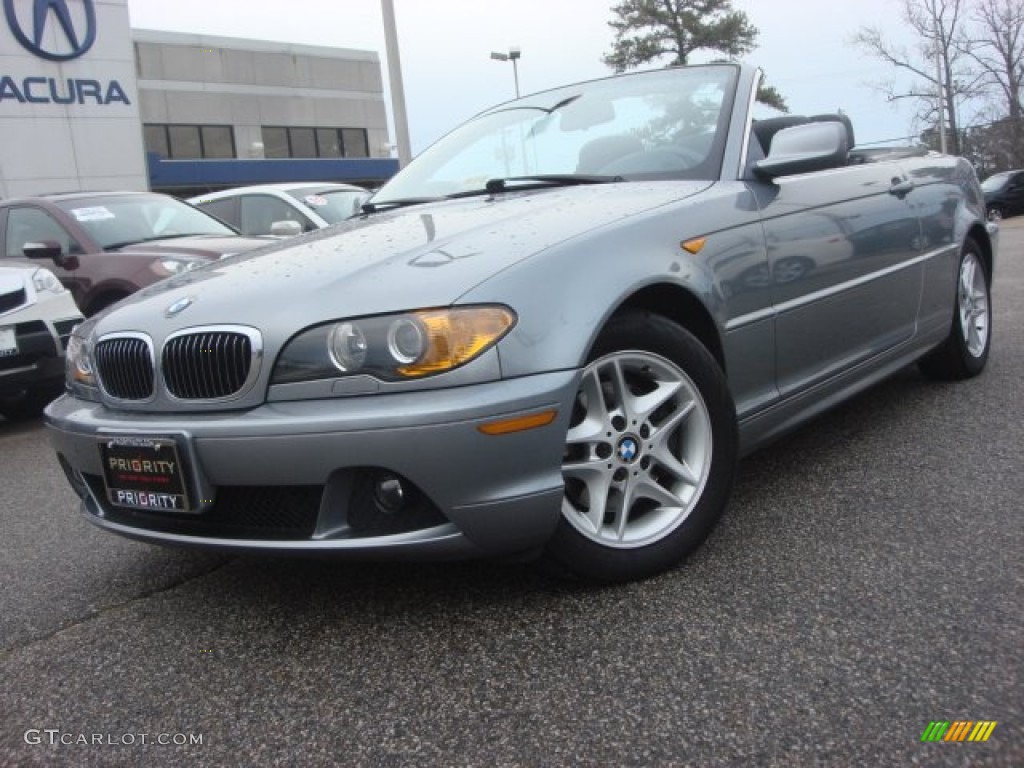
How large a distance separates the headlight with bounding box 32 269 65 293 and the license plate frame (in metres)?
3.67

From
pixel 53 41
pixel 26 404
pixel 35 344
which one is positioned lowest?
pixel 26 404

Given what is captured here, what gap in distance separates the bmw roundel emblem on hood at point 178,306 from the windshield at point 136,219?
456 cm

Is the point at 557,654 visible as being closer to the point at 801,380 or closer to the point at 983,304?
the point at 801,380

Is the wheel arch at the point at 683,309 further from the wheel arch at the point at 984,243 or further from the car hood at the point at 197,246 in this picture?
the car hood at the point at 197,246

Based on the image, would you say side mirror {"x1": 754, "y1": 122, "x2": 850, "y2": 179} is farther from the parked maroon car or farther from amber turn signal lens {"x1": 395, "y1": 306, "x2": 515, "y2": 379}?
the parked maroon car

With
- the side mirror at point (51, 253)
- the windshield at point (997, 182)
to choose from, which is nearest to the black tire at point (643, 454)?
the side mirror at point (51, 253)

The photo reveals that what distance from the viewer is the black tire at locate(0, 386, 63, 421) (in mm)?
6121

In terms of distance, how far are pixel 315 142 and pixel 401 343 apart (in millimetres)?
37533

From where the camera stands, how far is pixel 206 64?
3441cm

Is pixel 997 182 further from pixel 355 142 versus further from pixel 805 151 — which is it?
pixel 355 142

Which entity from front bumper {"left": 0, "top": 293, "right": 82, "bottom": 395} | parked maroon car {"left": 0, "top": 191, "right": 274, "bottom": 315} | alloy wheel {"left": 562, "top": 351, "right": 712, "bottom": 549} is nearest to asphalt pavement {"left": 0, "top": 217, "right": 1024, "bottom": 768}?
alloy wheel {"left": 562, "top": 351, "right": 712, "bottom": 549}

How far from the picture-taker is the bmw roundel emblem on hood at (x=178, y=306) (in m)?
2.36

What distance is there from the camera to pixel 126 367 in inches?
93.9

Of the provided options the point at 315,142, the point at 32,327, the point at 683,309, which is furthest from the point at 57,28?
the point at 315,142
